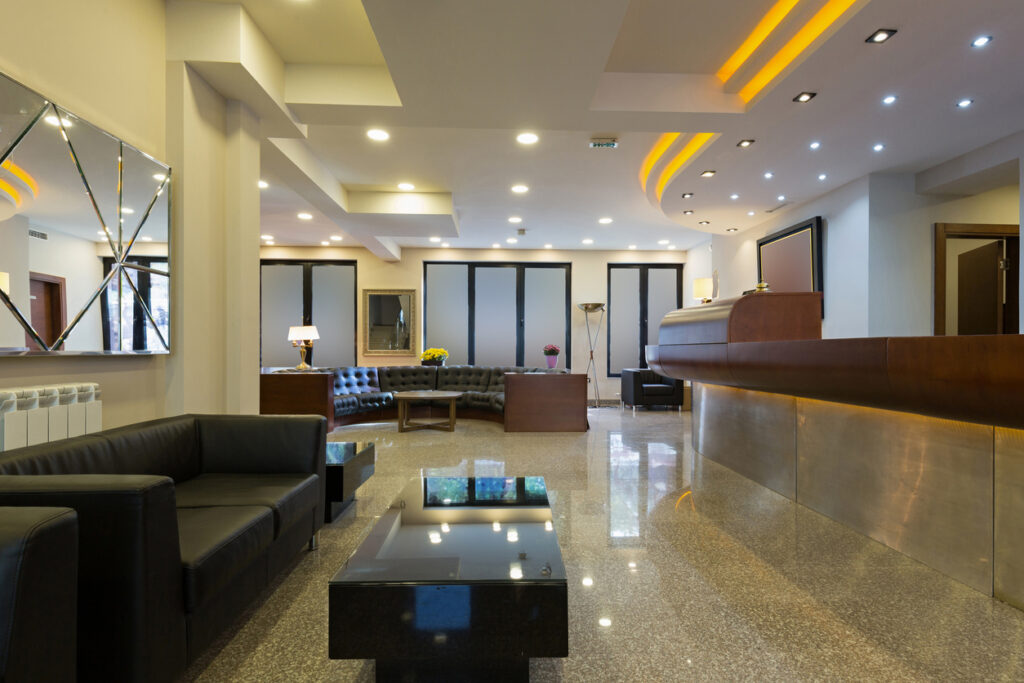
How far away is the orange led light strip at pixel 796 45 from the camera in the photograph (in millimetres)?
2896

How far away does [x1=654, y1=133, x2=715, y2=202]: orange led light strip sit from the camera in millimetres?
4715

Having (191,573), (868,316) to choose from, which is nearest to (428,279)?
(868,316)

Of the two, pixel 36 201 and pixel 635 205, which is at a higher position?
pixel 635 205

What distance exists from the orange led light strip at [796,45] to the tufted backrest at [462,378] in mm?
5716

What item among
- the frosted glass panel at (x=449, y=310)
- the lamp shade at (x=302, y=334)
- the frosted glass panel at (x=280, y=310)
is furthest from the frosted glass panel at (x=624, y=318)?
the frosted glass panel at (x=280, y=310)

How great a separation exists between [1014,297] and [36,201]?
842cm

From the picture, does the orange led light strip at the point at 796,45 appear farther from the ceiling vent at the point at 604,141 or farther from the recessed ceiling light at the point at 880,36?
the ceiling vent at the point at 604,141

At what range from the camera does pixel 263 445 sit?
8.76 feet

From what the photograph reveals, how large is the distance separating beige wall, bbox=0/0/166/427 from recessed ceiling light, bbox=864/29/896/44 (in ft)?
13.8

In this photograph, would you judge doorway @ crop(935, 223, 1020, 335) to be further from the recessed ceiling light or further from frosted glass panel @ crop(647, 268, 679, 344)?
frosted glass panel @ crop(647, 268, 679, 344)

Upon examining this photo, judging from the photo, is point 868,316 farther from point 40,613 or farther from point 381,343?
point 381,343

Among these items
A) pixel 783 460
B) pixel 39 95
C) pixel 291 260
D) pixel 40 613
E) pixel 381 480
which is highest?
pixel 291 260

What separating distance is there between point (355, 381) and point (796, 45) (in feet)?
23.3

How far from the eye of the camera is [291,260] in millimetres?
10336
